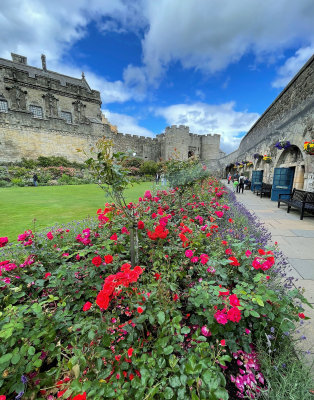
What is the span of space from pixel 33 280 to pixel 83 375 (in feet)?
3.32

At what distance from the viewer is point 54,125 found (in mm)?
20234

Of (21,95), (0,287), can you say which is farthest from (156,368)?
(21,95)

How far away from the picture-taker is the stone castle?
725 inches

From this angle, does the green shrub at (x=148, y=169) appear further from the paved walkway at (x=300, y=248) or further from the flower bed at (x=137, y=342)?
the flower bed at (x=137, y=342)

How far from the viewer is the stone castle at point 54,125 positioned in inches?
725

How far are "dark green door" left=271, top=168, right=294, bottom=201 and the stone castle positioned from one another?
7698 mm

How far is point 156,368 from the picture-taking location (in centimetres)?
101

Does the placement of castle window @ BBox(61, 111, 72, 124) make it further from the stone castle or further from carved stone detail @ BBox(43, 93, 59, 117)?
carved stone detail @ BBox(43, 93, 59, 117)

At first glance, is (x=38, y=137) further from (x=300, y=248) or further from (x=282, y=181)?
(x=300, y=248)

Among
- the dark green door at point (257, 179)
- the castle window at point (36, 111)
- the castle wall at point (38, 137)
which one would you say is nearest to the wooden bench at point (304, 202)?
the dark green door at point (257, 179)

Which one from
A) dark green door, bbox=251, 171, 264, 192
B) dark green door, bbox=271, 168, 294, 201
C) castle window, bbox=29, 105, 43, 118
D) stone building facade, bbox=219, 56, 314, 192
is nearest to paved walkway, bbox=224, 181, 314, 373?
stone building facade, bbox=219, 56, 314, 192

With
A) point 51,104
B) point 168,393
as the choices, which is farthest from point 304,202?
point 51,104

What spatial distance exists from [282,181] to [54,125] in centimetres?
2315

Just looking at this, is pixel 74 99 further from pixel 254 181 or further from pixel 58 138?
pixel 254 181
